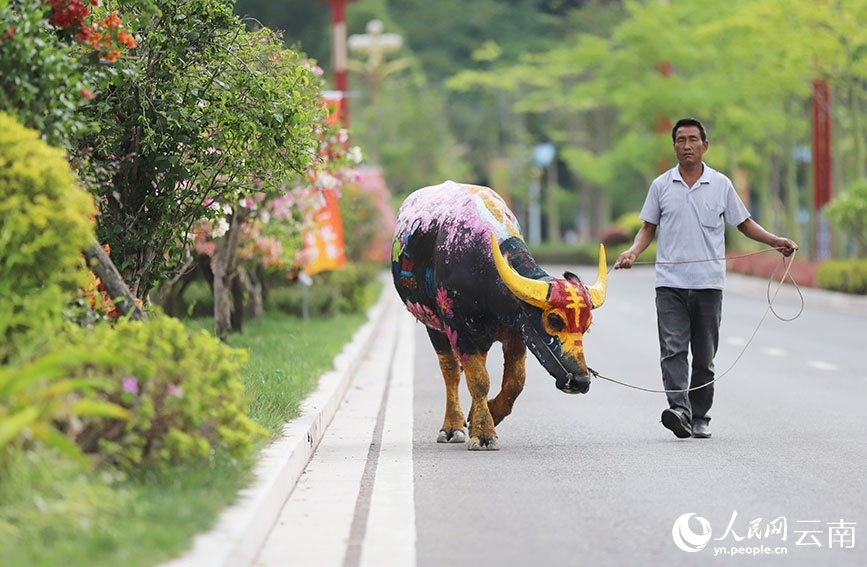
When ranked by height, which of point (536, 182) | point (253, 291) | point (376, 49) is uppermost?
point (376, 49)

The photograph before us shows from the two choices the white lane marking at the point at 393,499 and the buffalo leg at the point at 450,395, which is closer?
the white lane marking at the point at 393,499

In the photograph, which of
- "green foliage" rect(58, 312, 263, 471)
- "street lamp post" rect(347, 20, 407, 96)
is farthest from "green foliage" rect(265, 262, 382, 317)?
"street lamp post" rect(347, 20, 407, 96)

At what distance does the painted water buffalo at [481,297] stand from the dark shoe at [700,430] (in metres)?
1.17

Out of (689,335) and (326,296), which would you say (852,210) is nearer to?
(326,296)

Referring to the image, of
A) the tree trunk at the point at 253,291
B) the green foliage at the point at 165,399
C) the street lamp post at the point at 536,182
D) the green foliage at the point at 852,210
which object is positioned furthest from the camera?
the street lamp post at the point at 536,182

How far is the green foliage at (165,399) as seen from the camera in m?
8.13

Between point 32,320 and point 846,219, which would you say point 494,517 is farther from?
point 846,219

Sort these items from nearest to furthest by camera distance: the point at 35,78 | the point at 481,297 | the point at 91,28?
the point at 35,78
the point at 91,28
the point at 481,297

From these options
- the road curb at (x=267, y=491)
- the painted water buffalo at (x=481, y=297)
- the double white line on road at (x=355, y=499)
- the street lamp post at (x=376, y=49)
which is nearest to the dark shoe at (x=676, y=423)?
the painted water buffalo at (x=481, y=297)

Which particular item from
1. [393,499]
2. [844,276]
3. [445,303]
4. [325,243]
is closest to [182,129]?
[445,303]

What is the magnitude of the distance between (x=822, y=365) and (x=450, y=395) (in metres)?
8.70

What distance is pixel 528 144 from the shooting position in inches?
3361

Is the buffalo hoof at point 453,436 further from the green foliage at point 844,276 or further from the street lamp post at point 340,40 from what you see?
the green foliage at point 844,276

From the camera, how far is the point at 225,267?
19.8 m
